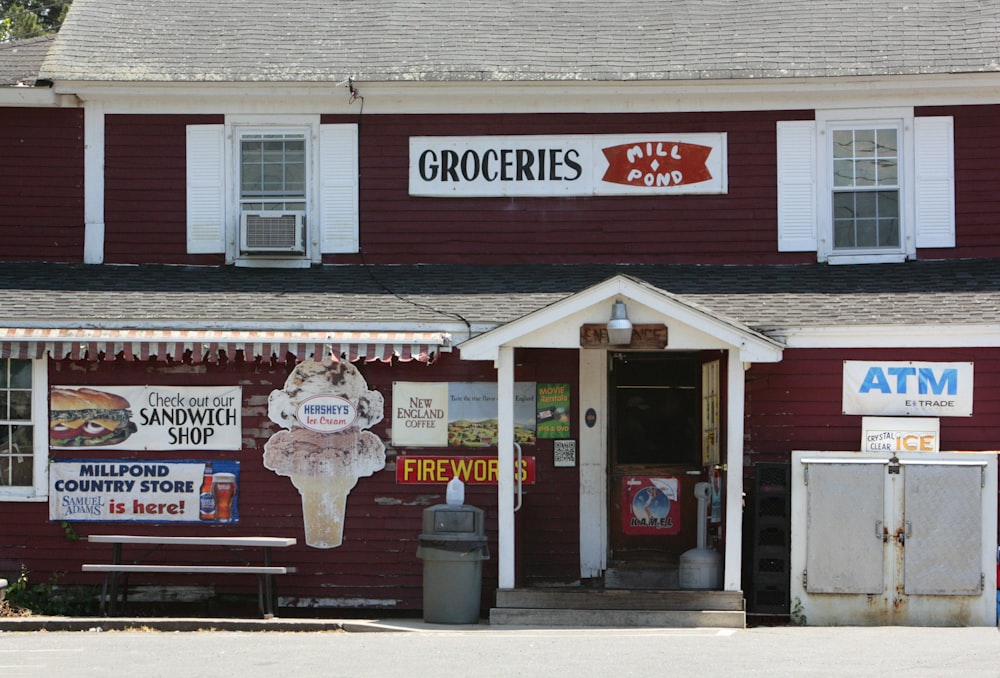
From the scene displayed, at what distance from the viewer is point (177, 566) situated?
14.4 meters

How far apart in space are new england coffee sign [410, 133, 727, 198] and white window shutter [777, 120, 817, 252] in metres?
0.66

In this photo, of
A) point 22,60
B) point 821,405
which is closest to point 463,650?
point 821,405

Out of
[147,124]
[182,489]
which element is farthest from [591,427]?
[147,124]

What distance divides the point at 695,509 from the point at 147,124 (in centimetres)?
742

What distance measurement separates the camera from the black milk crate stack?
13.4 meters

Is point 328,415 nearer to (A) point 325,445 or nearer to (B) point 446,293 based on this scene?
(A) point 325,445

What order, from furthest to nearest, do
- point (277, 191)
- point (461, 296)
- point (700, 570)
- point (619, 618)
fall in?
point (277, 191)
point (461, 296)
point (700, 570)
point (619, 618)

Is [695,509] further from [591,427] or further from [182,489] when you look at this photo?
[182,489]

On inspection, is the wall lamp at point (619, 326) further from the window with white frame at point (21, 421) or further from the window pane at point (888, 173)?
the window with white frame at point (21, 421)

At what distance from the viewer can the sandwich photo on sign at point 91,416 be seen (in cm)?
1451

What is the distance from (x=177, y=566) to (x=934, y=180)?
9026 millimetres

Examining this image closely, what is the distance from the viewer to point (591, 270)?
1551 cm

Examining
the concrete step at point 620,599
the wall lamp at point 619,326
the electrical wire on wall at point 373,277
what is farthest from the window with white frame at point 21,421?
the wall lamp at point 619,326

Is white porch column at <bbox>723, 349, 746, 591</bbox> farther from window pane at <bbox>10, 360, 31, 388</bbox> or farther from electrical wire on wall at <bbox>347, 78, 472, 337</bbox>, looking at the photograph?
window pane at <bbox>10, 360, 31, 388</bbox>
